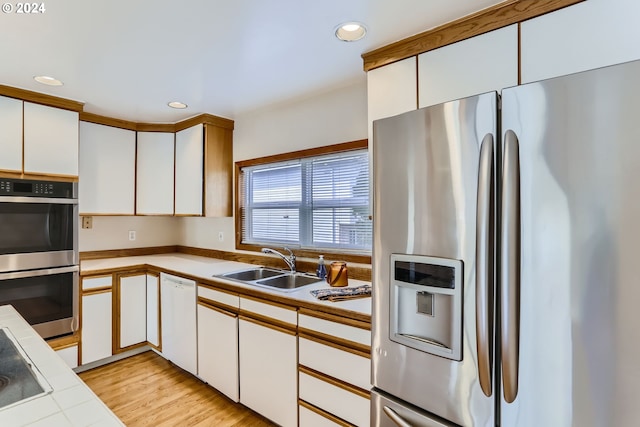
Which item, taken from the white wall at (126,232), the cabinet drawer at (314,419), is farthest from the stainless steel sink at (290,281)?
the white wall at (126,232)

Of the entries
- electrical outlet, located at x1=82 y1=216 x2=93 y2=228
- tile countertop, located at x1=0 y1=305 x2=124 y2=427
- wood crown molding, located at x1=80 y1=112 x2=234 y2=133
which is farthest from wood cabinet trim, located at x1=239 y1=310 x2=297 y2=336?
electrical outlet, located at x1=82 y1=216 x2=93 y2=228

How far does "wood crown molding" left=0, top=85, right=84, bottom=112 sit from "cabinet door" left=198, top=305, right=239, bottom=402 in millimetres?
1939

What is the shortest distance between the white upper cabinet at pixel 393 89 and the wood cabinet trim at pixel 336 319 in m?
1.08

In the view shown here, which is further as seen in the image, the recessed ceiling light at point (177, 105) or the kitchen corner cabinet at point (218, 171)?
the kitchen corner cabinet at point (218, 171)

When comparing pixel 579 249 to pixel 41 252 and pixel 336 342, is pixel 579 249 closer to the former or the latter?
pixel 336 342

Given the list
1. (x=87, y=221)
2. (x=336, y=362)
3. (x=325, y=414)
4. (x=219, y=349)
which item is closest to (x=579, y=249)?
(x=336, y=362)

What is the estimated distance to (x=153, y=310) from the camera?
307 centimetres

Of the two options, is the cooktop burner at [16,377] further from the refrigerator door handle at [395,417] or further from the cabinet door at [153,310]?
the cabinet door at [153,310]

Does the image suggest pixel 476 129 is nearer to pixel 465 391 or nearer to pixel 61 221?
pixel 465 391

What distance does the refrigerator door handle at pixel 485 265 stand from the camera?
0.99 metres

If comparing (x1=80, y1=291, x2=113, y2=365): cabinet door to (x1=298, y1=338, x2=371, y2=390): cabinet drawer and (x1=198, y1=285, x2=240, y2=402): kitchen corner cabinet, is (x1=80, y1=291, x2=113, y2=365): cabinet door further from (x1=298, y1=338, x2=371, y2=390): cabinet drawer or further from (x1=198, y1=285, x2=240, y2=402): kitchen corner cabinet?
(x1=298, y1=338, x2=371, y2=390): cabinet drawer

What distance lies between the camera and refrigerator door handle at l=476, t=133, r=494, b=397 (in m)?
0.99

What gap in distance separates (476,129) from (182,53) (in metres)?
1.67

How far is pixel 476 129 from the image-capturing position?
1035 millimetres
